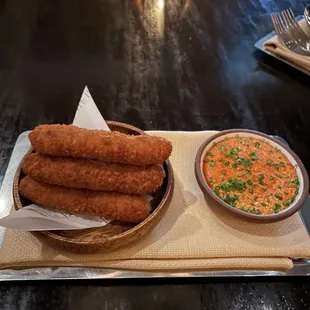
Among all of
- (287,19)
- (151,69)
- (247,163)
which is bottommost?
(151,69)

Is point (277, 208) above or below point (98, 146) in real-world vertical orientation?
below

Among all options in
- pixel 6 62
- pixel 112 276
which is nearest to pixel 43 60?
pixel 6 62

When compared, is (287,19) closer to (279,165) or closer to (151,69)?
(151,69)

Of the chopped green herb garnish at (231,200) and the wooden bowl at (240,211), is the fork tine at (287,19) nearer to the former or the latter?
the wooden bowl at (240,211)

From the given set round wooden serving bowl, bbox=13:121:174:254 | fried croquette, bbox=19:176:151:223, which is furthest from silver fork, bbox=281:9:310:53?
fried croquette, bbox=19:176:151:223

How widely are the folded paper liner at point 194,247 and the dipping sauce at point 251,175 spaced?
0.05 metres

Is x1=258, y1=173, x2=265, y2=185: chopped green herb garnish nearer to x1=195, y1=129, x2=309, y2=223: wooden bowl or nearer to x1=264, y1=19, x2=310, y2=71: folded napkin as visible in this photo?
x1=195, y1=129, x2=309, y2=223: wooden bowl

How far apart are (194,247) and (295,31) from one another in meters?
1.27

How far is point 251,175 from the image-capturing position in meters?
1.10

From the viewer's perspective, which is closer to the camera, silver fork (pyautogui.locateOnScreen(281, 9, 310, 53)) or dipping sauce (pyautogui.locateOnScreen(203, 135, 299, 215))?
dipping sauce (pyautogui.locateOnScreen(203, 135, 299, 215))

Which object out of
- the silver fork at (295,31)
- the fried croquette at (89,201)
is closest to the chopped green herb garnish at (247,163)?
the fried croquette at (89,201)

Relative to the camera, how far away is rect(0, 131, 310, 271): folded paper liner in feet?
3.06

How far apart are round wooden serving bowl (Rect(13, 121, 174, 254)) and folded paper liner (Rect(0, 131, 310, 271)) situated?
0.04 m

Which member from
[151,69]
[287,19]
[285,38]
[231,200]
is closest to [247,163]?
[231,200]
